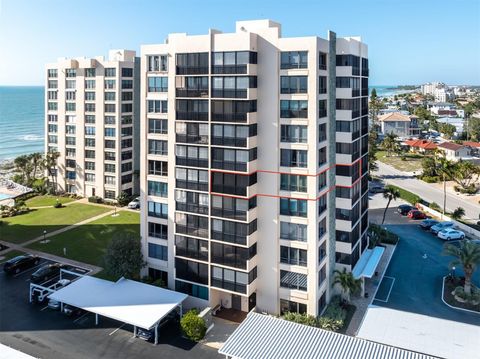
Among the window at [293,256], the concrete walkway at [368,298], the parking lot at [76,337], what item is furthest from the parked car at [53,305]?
the concrete walkway at [368,298]

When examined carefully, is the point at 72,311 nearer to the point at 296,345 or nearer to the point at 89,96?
the point at 296,345

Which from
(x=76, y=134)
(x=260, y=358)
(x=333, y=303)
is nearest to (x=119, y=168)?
(x=76, y=134)

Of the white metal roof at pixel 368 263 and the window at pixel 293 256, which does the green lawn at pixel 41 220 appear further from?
the white metal roof at pixel 368 263

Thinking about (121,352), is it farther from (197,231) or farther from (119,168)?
(119,168)

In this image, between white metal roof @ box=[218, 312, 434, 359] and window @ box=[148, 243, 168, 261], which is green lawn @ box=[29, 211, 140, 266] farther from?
white metal roof @ box=[218, 312, 434, 359]

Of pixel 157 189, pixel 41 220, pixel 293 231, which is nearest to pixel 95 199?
pixel 41 220

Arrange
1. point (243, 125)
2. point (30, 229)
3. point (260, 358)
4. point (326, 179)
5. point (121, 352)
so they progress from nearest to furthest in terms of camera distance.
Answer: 1. point (260, 358)
2. point (121, 352)
3. point (243, 125)
4. point (326, 179)
5. point (30, 229)

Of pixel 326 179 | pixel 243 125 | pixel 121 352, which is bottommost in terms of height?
pixel 121 352
